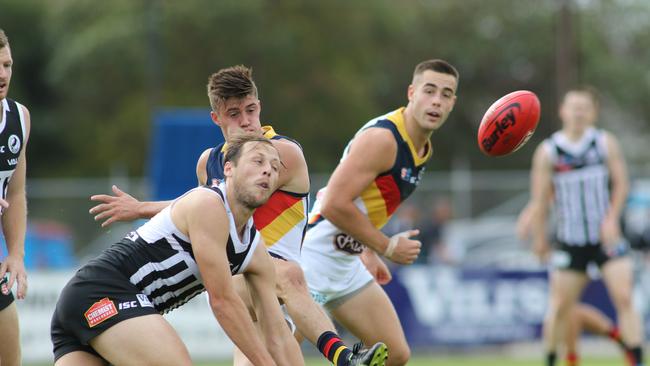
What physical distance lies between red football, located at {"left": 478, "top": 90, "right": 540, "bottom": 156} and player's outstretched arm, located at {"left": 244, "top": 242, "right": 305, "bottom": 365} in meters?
1.92

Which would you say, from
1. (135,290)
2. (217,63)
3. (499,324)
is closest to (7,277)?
(135,290)

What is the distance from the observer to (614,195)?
10.7 metres

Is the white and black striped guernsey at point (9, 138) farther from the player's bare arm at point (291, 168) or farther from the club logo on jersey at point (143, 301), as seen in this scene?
the player's bare arm at point (291, 168)

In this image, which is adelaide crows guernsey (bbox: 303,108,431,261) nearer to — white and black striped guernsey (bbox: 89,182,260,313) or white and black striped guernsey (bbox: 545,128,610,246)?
white and black striped guernsey (bbox: 89,182,260,313)

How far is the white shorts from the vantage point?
7562mm

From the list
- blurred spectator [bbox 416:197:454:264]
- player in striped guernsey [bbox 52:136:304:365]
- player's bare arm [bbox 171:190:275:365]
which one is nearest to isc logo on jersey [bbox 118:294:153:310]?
player in striped guernsey [bbox 52:136:304:365]

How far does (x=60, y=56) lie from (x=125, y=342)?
2946 centimetres

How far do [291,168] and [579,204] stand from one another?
495 centimetres

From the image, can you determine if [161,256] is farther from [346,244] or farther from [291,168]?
[346,244]

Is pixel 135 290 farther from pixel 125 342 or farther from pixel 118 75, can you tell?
pixel 118 75

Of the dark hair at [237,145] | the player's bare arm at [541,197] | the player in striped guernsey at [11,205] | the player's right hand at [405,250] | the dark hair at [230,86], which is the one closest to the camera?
the dark hair at [237,145]

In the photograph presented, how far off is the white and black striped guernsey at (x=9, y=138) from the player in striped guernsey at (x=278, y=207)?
0.51 m

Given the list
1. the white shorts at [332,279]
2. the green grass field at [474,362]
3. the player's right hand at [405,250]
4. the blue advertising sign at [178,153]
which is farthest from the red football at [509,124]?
the blue advertising sign at [178,153]

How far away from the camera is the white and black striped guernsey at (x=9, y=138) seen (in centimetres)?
630
